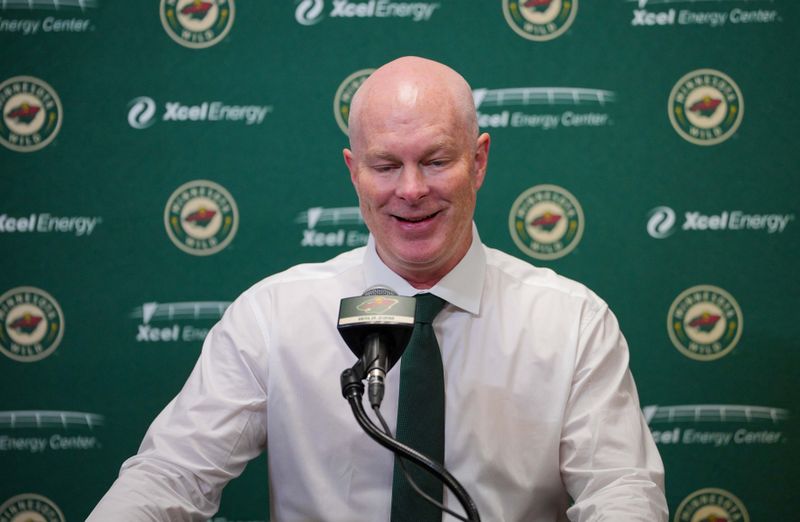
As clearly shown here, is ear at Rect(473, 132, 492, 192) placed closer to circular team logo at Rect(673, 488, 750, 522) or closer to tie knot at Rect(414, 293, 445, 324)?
tie knot at Rect(414, 293, 445, 324)

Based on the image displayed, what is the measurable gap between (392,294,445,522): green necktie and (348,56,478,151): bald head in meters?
0.42

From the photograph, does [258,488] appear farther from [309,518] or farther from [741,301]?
[741,301]

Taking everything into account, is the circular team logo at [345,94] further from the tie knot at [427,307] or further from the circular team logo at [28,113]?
the tie knot at [427,307]

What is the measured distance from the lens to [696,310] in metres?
2.43

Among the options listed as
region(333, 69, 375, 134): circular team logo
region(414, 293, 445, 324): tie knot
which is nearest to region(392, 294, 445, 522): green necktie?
region(414, 293, 445, 324): tie knot

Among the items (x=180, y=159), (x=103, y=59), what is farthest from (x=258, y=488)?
(x=103, y=59)

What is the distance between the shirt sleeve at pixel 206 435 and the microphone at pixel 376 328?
0.55 m

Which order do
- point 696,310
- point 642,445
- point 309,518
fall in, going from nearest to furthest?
point 642,445 → point 309,518 → point 696,310

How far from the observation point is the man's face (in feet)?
5.06

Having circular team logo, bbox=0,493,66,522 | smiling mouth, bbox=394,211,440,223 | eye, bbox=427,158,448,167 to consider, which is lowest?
circular team logo, bbox=0,493,66,522

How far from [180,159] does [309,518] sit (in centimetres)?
127

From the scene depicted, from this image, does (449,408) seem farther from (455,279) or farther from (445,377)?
(455,279)

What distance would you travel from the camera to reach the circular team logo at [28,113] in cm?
249

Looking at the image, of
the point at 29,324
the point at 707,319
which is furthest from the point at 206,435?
the point at 707,319
